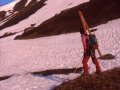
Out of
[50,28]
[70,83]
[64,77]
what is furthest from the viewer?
[50,28]

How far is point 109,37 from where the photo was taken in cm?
2466

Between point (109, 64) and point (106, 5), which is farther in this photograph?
point (106, 5)

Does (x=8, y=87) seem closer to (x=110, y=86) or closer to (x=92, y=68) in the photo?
(x=92, y=68)

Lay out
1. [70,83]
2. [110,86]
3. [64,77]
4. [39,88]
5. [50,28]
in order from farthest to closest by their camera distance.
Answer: [50,28] < [64,77] < [39,88] < [70,83] < [110,86]

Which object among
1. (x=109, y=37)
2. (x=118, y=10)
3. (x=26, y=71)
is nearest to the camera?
(x=26, y=71)

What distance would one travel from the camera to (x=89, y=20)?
118 ft

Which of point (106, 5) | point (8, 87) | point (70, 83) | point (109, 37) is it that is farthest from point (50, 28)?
point (70, 83)

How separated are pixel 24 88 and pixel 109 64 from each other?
594 cm

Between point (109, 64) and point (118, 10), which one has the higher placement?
point (118, 10)

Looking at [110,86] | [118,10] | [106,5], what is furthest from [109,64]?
[106,5]

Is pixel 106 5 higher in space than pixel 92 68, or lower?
higher

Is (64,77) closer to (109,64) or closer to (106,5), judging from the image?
(109,64)

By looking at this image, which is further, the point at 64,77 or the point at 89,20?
the point at 89,20

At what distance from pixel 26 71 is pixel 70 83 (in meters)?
8.49
